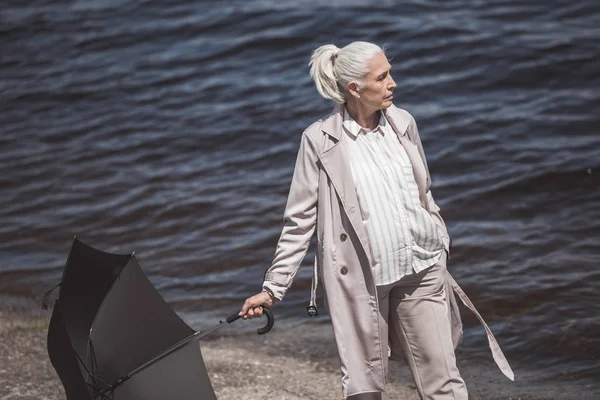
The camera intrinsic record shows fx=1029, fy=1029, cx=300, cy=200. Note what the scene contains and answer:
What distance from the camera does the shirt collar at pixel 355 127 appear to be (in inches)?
161

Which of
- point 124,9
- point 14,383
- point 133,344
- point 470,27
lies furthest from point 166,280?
point 124,9

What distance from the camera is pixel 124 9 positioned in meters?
15.6

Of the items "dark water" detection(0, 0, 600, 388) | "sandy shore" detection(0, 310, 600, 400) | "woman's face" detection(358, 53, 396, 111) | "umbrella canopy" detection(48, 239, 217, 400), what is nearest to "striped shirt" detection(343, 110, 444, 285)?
"woman's face" detection(358, 53, 396, 111)

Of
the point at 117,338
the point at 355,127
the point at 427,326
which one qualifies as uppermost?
the point at 355,127

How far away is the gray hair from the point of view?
4.02 metres

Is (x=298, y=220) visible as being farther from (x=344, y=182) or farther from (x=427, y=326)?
(x=427, y=326)

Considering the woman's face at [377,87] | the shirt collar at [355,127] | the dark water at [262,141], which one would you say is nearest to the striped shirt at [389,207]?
the shirt collar at [355,127]

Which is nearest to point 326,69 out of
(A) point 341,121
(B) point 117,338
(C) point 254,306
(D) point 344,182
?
(A) point 341,121

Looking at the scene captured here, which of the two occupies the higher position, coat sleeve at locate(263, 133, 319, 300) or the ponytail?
the ponytail

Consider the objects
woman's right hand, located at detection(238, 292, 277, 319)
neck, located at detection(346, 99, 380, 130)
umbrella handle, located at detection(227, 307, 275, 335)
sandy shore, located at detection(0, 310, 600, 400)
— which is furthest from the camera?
sandy shore, located at detection(0, 310, 600, 400)

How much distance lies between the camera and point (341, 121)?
13.5ft

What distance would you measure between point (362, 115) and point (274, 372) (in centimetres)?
215

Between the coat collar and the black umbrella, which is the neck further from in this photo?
the black umbrella

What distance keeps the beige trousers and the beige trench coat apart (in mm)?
86
